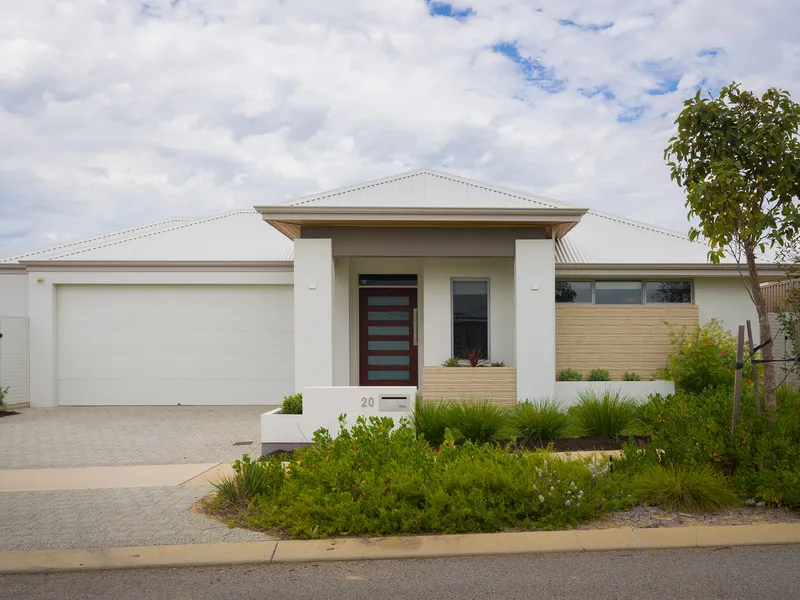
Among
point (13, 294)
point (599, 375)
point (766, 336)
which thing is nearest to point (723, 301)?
point (599, 375)

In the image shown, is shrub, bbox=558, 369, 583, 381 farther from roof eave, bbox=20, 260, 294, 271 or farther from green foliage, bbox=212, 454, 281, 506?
green foliage, bbox=212, 454, 281, 506

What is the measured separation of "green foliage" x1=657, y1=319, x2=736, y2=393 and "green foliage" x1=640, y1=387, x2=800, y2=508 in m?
4.88

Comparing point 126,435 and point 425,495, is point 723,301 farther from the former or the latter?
point 126,435

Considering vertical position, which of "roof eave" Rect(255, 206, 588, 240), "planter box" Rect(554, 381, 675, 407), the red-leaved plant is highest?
"roof eave" Rect(255, 206, 588, 240)

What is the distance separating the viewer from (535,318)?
529 inches

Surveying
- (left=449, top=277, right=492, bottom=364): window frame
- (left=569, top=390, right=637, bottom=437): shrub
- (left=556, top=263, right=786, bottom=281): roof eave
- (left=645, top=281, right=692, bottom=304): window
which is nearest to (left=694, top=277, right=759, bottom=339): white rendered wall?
(left=645, top=281, right=692, bottom=304): window

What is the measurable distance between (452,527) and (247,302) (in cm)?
1156

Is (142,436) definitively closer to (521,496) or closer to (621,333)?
(521,496)

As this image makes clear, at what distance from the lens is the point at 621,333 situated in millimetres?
14734

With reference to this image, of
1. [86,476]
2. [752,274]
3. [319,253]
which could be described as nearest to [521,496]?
[752,274]

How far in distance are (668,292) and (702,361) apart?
2.44 m

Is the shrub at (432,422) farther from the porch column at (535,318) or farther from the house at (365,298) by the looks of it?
the porch column at (535,318)

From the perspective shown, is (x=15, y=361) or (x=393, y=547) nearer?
(x=393, y=547)

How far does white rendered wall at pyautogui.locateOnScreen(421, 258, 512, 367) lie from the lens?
47.8 ft
